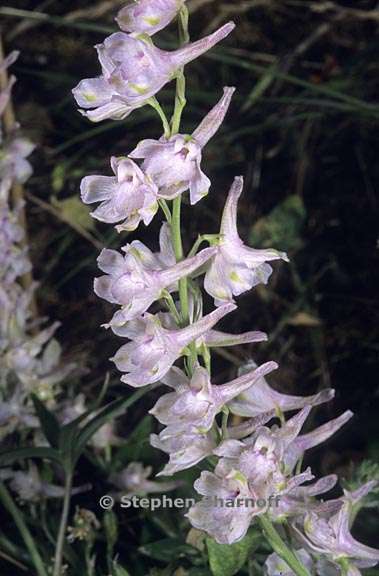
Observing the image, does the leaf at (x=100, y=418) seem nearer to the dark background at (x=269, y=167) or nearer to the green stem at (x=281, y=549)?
the green stem at (x=281, y=549)

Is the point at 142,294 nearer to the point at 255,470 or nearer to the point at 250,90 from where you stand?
the point at 255,470

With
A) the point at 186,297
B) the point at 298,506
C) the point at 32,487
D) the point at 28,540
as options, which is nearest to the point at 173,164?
the point at 186,297

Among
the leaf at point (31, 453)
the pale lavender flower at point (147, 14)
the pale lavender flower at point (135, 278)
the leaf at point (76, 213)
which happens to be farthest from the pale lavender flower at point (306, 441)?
the leaf at point (76, 213)

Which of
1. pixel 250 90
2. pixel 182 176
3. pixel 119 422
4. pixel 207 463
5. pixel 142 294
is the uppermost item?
pixel 182 176

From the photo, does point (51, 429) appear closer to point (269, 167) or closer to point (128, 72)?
point (128, 72)

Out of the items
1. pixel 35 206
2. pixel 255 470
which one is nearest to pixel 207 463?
pixel 255 470

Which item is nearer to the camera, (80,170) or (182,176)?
(182,176)
